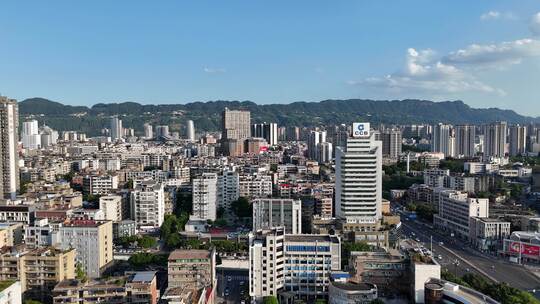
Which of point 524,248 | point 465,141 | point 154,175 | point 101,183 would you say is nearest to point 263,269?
point 524,248

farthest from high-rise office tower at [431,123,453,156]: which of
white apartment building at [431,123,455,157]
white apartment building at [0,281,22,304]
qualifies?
white apartment building at [0,281,22,304]

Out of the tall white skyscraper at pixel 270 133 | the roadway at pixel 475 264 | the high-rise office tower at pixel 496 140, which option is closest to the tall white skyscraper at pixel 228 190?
the roadway at pixel 475 264

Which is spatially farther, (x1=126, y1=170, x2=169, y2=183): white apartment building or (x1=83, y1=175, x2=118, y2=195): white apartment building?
(x1=126, y1=170, x2=169, y2=183): white apartment building

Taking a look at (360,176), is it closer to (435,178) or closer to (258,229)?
(258,229)

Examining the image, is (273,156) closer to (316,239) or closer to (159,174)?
(159,174)

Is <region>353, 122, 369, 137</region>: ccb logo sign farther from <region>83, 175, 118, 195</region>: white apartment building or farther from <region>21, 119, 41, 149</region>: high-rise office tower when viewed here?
<region>21, 119, 41, 149</region>: high-rise office tower

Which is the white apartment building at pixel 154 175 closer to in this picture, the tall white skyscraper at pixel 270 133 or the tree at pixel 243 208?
the tree at pixel 243 208
